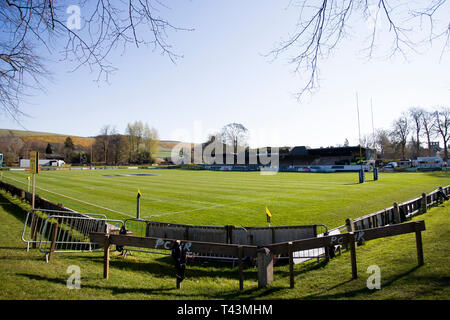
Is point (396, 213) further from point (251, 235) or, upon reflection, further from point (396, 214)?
point (251, 235)

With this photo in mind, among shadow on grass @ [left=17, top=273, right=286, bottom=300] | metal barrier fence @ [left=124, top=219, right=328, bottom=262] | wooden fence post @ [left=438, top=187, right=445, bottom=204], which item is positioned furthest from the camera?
wooden fence post @ [left=438, top=187, right=445, bottom=204]

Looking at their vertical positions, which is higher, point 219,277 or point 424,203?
point 424,203

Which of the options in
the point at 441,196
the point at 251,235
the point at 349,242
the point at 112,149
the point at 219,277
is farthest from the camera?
the point at 112,149

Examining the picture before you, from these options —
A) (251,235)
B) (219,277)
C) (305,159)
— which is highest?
(305,159)

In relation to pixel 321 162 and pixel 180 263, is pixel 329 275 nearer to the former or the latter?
pixel 180 263

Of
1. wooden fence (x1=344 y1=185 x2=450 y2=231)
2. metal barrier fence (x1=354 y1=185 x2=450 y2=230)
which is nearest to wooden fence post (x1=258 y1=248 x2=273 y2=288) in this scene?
wooden fence (x1=344 y1=185 x2=450 y2=231)

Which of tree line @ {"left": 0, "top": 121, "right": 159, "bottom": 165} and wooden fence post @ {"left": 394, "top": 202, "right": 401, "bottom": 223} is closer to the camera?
wooden fence post @ {"left": 394, "top": 202, "right": 401, "bottom": 223}

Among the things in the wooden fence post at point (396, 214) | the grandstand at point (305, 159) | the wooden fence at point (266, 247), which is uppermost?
the grandstand at point (305, 159)

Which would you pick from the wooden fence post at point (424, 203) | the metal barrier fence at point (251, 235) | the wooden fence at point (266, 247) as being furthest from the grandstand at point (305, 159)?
the wooden fence at point (266, 247)

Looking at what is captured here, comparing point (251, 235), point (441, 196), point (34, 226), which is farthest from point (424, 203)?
point (34, 226)

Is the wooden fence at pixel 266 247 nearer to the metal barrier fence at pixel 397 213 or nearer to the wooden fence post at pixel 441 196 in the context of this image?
the metal barrier fence at pixel 397 213

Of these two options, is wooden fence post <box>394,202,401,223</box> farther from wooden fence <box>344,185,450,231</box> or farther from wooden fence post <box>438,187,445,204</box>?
wooden fence post <box>438,187,445,204</box>

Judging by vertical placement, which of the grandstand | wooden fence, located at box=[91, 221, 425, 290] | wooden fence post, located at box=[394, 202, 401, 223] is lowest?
wooden fence post, located at box=[394, 202, 401, 223]
